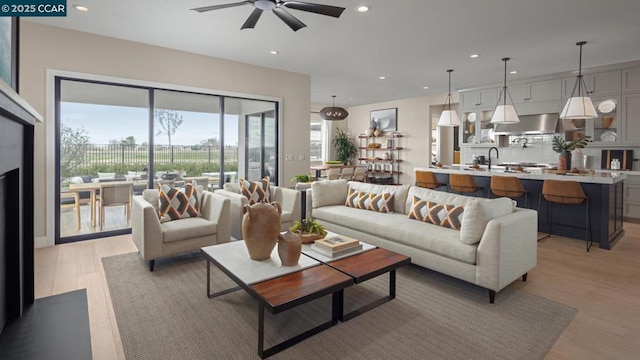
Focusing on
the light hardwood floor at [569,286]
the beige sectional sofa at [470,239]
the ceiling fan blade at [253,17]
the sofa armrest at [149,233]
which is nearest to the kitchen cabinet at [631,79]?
the light hardwood floor at [569,286]

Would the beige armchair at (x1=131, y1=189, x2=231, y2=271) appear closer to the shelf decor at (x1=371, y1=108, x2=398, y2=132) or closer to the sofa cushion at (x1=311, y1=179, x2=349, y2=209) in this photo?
the sofa cushion at (x1=311, y1=179, x2=349, y2=209)

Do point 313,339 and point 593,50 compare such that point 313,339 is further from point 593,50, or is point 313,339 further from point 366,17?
point 593,50

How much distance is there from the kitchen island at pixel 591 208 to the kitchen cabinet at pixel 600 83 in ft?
6.91

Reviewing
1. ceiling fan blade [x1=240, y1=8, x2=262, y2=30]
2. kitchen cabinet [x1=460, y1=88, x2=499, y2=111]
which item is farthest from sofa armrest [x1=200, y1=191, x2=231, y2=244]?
kitchen cabinet [x1=460, y1=88, x2=499, y2=111]

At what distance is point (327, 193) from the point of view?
4.64 m

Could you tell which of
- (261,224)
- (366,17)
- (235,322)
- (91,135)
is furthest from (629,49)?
(91,135)

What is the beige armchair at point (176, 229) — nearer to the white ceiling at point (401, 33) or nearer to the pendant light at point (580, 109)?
the white ceiling at point (401, 33)

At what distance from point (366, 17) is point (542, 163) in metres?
5.32

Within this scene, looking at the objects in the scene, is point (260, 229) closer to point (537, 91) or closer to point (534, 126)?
point (534, 126)

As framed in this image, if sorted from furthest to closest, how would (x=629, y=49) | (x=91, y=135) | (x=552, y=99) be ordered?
(x=552, y=99) < (x=629, y=49) < (x=91, y=135)

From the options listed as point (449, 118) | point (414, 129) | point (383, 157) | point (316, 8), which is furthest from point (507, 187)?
point (383, 157)

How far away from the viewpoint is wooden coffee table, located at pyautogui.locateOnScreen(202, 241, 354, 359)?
1.93 metres

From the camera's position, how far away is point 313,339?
2.12 meters

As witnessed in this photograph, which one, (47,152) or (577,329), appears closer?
(577,329)
